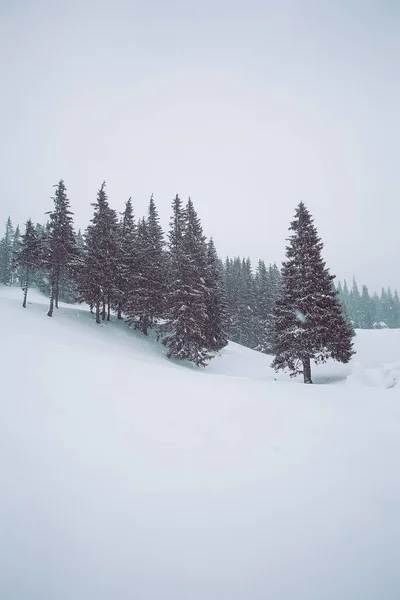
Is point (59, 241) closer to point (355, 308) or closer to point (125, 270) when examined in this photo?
point (125, 270)

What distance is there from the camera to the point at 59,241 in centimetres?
2878

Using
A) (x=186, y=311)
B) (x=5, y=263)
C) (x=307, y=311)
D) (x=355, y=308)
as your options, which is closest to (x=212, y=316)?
(x=186, y=311)

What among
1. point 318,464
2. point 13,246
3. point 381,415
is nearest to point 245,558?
point 318,464

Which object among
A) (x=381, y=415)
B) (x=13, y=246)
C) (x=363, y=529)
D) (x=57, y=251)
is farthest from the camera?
(x=13, y=246)

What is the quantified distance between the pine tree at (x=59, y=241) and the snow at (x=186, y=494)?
71.5ft

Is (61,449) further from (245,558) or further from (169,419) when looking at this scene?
(245,558)

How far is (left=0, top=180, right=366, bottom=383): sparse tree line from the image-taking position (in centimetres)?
2002

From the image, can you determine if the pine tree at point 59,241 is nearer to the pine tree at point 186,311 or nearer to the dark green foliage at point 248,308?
the pine tree at point 186,311

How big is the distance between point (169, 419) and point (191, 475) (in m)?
2.16

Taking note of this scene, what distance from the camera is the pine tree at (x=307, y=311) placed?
19.5 meters

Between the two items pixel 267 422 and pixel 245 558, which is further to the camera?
pixel 267 422

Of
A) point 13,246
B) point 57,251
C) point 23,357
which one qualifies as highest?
point 13,246

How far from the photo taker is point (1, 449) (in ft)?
17.4

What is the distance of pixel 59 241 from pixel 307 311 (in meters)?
23.9
